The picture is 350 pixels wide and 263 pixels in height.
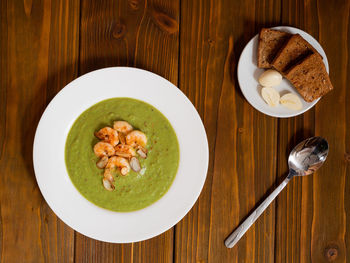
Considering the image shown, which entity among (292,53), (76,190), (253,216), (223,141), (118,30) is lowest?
(253,216)

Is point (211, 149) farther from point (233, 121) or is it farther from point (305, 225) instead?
point (305, 225)

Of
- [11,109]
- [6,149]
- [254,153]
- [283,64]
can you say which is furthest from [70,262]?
[283,64]

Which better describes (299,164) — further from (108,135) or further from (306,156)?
(108,135)

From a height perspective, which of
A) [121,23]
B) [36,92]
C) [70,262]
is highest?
[121,23]

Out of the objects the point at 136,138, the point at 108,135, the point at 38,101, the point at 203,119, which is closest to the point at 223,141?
the point at 203,119

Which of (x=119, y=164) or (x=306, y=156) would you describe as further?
(x=306, y=156)

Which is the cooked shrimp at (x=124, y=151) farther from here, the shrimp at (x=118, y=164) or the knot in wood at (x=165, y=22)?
the knot in wood at (x=165, y=22)
